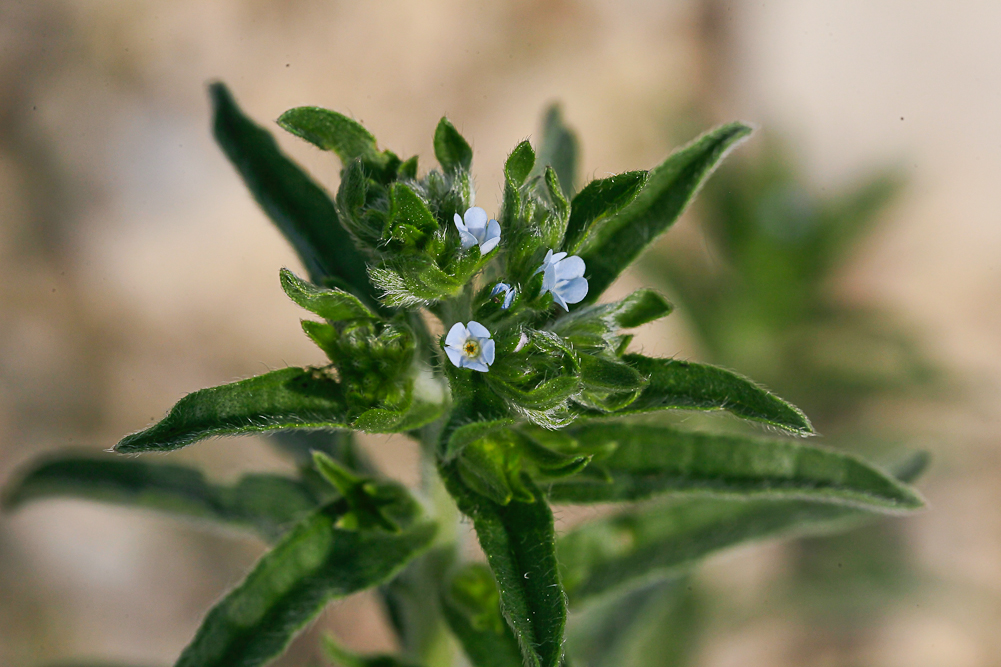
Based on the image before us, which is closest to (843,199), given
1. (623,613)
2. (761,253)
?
(761,253)

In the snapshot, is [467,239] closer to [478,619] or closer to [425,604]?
[478,619]

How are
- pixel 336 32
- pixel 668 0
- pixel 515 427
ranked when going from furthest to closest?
pixel 668 0, pixel 336 32, pixel 515 427

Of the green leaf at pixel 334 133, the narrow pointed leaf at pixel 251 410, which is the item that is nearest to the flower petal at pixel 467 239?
the green leaf at pixel 334 133

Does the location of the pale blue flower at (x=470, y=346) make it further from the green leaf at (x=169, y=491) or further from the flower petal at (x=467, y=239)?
the green leaf at (x=169, y=491)

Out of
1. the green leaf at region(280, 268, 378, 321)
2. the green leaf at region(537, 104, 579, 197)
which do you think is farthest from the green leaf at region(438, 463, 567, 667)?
the green leaf at region(537, 104, 579, 197)

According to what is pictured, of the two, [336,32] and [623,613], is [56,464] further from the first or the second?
[336,32]
